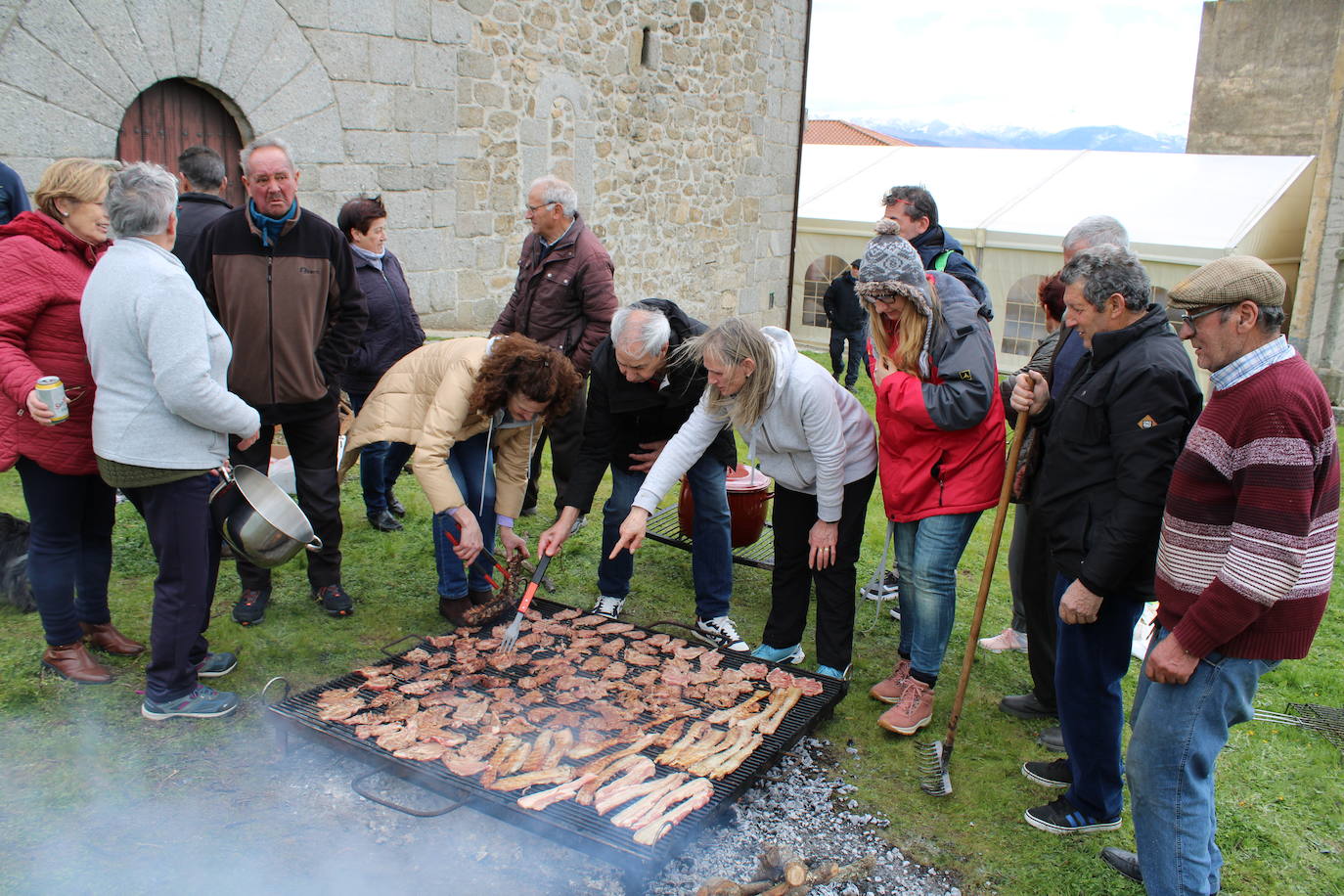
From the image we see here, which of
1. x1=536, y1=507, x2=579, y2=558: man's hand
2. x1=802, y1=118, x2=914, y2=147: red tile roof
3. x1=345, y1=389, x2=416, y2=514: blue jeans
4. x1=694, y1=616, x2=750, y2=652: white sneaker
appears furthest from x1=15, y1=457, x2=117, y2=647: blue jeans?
x1=802, y1=118, x2=914, y2=147: red tile roof

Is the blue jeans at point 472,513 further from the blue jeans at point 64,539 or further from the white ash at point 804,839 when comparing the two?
the white ash at point 804,839

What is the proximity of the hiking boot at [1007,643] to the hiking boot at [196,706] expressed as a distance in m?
3.28

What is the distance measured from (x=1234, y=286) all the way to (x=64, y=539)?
12.7 ft

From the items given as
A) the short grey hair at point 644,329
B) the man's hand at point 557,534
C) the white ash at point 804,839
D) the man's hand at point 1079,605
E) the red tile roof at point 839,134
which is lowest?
the white ash at point 804,839

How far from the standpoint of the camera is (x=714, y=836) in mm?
3154

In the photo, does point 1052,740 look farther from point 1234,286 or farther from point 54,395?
point 54,395

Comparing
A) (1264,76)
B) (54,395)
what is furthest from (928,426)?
(1264,76)

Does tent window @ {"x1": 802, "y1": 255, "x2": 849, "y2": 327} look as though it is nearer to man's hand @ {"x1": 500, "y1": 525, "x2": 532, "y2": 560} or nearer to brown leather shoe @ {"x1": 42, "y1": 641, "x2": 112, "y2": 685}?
man's hand @ {"x1": 500, "y1": 525, "x2": 532, "y2": 560}

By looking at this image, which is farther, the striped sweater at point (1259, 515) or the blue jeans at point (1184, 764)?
the blue jeans at point (1184, 764)

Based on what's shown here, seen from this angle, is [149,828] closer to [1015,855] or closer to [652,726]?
[652,726]

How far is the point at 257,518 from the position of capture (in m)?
3.60

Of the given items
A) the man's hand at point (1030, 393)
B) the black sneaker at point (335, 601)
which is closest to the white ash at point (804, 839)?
the man's hand at point (1030, 393)

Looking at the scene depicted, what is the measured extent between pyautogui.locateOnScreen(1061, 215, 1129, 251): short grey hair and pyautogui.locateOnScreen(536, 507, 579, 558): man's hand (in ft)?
7.49

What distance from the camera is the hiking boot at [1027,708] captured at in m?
4.08
